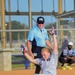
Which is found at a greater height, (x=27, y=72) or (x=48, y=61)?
(x=48, y=61)

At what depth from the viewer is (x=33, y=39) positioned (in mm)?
6879

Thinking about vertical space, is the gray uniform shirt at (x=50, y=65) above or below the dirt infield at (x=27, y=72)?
above

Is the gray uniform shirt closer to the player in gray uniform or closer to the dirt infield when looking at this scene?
the player in gray uniform

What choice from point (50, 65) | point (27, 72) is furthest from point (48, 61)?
point (27, 72)

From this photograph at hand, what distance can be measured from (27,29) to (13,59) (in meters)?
1.15

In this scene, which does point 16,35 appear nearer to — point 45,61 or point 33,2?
point 33,2

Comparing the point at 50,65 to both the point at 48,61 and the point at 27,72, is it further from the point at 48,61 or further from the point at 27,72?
the point at 27,72

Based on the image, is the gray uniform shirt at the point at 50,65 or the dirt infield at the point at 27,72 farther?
the dirt infield at the point at 27,72

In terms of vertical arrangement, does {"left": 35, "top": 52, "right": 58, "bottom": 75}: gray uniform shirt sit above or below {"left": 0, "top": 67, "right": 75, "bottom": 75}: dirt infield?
above

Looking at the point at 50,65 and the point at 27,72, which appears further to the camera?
the point at 27,72

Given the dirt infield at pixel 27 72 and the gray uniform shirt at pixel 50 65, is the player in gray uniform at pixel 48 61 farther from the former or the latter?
the dirt infield at pixel 27 72

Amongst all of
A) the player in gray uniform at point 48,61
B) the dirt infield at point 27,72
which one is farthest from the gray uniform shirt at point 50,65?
the dirt infield at point 27,72

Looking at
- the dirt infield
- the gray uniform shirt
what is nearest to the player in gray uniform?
the gray uniform shirt

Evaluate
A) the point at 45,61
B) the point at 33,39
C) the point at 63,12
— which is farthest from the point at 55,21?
the point at 45,61
